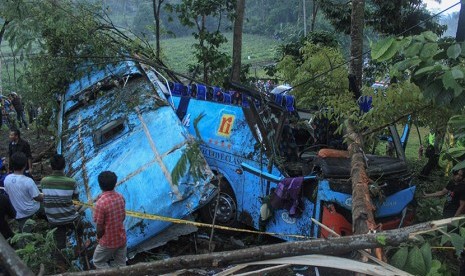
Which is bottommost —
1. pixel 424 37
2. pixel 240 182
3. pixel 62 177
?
pixel 240 182

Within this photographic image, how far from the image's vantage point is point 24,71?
8.59m

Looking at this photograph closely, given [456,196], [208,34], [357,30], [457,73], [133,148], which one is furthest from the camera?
[208,34]

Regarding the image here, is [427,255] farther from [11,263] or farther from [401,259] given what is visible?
[11,263]

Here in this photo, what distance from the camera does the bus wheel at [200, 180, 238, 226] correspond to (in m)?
6.26

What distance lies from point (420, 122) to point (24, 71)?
23.9ft

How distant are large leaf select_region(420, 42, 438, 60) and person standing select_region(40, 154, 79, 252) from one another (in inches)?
155

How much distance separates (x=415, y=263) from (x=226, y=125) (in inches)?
170

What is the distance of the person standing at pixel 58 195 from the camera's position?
16.2 ft

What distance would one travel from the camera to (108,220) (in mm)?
4484

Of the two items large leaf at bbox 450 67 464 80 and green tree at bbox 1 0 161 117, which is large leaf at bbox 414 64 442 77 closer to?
large leaf at bbox 450 67 464 80

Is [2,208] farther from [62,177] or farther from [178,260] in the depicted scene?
[178,260]

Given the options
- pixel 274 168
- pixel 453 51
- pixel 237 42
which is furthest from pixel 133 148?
pixel 237 42

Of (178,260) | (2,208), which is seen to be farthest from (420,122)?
(2,208)

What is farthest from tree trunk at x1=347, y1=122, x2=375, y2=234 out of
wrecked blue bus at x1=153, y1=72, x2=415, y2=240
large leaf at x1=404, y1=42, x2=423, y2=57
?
large leaf at x1=404, y1=42, x2=423, y2=57
